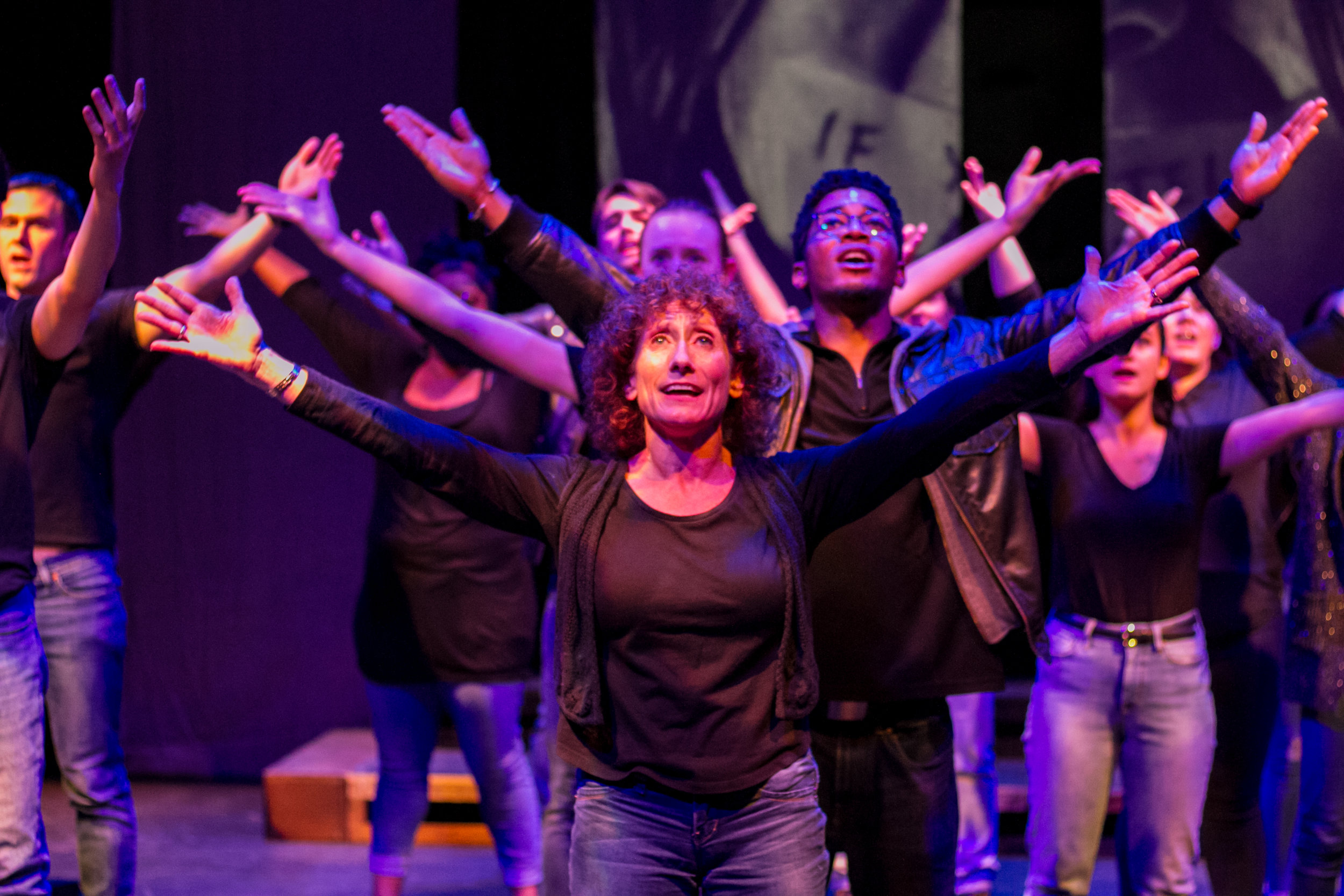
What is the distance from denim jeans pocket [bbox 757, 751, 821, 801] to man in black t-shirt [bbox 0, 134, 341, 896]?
1642 millimetres

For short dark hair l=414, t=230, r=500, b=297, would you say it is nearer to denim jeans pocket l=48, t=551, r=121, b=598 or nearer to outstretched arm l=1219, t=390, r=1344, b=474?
denim jeans pocket l=48, t=551, r=121, b=598

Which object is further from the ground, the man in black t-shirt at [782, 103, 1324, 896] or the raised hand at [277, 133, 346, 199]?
the raised hand at [277, 133, 346, 199]

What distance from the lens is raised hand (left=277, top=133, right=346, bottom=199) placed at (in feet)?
11.0

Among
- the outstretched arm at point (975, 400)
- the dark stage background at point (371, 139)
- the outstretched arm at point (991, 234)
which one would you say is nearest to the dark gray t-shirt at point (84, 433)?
the outstretched arm at point (975, 400)

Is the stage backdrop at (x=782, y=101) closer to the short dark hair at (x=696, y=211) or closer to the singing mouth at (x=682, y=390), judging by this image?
the short dark hair at (x=696, y=211)

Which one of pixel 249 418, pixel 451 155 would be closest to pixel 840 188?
pixel 451 155

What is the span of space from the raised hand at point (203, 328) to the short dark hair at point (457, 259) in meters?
1.48

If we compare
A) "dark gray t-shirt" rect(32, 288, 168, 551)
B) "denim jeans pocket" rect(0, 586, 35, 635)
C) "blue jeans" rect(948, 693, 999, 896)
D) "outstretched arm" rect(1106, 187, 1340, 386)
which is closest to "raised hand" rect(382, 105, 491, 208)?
"dark gray t-shirt" rect(32, 288, 168, 551)

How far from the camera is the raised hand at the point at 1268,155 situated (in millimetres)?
2359

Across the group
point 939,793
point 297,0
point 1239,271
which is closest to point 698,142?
point 297,0

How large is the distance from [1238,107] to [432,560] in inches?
141

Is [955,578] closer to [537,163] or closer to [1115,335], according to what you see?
[1115,335]

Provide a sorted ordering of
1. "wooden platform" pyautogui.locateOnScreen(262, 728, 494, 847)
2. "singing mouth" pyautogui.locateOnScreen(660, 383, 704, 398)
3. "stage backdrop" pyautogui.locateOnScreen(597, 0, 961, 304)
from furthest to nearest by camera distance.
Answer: "stage backdrop" pyautogui.locateOnScreen(597, 0, 961, 304) < "wooden platform" pyautogui.locateOnScreen(262, 728, 494, 847) < "singing mouth" pyautogui.locateOnScreen(660, 383, 704, 398)

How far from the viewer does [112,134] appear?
243cm
